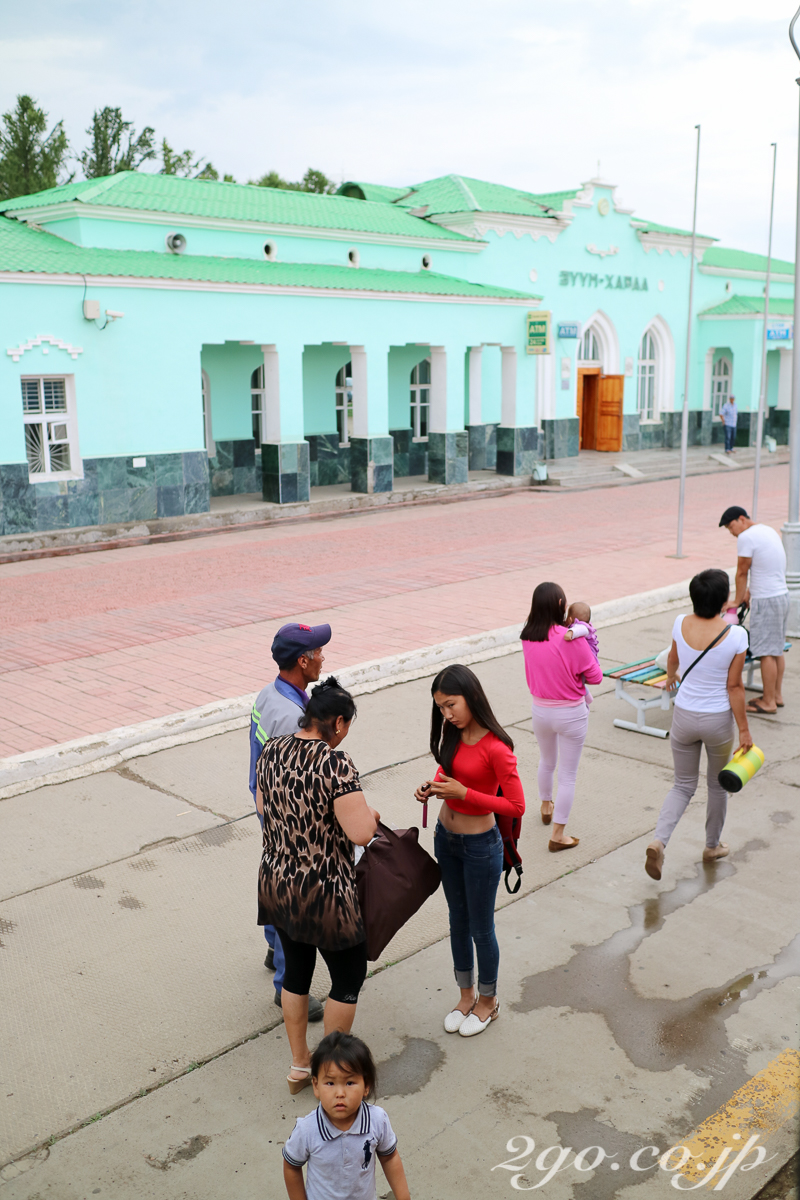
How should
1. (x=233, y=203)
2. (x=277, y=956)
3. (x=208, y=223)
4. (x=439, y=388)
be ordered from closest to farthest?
(x=277, y=956) → (x=208, y=223) → (x=233, y=203) → (x=439, y=388)

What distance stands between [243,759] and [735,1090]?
159 inches

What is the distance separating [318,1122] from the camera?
293 centimetres

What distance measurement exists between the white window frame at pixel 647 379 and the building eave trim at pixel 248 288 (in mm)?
8133

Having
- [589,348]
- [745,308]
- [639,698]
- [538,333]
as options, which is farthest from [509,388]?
[639,698]

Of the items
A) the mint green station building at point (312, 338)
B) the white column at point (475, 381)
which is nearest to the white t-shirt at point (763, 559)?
the mint green station building at point (312, 338)

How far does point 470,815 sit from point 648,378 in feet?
98.8

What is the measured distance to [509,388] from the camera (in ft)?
80.7

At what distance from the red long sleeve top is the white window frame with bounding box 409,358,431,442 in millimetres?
21239

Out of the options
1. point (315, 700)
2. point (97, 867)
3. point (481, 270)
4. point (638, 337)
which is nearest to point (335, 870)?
point (315, 700)

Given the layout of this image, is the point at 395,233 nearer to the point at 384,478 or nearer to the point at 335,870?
the point at 384,478

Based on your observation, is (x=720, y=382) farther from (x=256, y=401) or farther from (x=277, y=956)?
(x=277, y=956)

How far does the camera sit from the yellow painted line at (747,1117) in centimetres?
348

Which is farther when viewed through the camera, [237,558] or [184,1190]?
[237,558]

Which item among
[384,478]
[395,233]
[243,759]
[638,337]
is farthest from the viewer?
[638,337]
